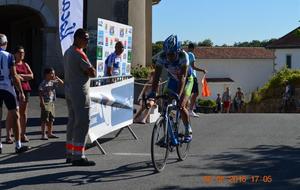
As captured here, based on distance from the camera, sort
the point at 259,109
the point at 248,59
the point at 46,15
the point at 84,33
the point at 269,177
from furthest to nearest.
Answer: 1. the point at 248,59
2. the point at 259,109
3. the point at 46,15
4. the point at 84,33
5. the point at 269,177

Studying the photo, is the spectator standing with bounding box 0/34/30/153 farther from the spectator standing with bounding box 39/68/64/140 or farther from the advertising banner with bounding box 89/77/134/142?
the spectator standing with bounding box 39/68/64/140

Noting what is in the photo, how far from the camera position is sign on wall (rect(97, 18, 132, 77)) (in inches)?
478

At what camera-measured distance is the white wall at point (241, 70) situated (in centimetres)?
8019

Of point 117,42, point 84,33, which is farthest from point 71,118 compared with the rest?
point 117,42

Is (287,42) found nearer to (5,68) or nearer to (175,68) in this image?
(175,68)

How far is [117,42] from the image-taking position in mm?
12195

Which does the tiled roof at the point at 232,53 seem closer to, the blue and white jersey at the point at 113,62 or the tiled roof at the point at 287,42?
the tiled roof at the point at 287,42

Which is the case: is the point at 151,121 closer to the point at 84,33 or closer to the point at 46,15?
the point at 84,33

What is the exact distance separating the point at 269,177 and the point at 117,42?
5349 mm

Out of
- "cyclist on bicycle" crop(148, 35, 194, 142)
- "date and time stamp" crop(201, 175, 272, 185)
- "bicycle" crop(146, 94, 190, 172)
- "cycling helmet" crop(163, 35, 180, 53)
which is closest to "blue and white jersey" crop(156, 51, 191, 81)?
"cyclist on bicycle" crop(148, 35, 194, 142)

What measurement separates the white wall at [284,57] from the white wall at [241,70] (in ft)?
22.5

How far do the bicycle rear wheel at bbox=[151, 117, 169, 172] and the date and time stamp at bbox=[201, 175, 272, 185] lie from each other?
678mm

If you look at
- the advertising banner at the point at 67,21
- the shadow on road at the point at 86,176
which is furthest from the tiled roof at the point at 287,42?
the shadow on road at the point at 86,176

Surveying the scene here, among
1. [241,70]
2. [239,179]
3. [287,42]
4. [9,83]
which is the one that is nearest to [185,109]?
[239,179]
